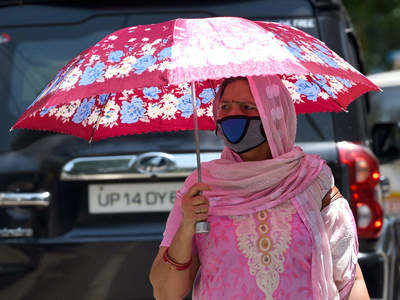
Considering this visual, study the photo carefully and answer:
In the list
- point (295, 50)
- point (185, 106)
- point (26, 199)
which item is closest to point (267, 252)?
point (295, 50)

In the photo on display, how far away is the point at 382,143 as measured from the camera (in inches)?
188

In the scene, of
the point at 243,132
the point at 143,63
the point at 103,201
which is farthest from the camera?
the point at 103,201

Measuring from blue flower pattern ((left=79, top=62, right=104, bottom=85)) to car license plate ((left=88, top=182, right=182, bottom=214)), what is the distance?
4.77 feet

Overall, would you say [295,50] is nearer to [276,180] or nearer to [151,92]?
[276,180]

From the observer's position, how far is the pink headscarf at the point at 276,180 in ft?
7.36

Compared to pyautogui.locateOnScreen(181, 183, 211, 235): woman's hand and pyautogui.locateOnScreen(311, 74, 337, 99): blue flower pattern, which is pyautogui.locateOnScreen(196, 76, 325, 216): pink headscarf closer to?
pyautogui.locateOnScreen(181, 183, 211, 235): woman's hand

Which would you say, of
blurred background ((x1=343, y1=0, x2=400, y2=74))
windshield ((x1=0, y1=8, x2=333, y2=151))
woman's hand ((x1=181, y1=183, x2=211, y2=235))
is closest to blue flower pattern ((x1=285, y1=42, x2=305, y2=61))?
woman's hand ((x1=181, y1=183, x2=211, y2=235))

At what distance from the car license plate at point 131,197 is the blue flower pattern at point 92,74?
1.45 m

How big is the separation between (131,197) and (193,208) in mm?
1439

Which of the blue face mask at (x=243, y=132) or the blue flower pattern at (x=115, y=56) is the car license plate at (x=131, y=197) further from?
the blue flower pattern at (x=115, y=56)

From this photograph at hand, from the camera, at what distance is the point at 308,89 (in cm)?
279

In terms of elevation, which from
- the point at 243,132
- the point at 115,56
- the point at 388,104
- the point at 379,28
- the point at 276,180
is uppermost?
the point at 379,28

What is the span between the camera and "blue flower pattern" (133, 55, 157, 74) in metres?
2.09

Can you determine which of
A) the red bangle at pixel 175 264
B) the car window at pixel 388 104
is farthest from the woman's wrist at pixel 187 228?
the car window at pixel 388 104
